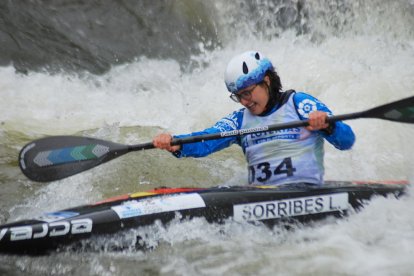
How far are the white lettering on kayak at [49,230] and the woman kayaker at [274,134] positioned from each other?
32.7 inches

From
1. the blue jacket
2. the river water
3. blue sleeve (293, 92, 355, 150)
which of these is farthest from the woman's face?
the river water

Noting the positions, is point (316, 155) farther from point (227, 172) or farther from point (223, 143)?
point (227, 172)

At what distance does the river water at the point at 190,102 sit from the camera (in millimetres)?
3920

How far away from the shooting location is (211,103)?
7836mm

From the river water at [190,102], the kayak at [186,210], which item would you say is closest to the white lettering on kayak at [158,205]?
the kayak at [186,210]

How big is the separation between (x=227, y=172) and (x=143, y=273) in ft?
7.77

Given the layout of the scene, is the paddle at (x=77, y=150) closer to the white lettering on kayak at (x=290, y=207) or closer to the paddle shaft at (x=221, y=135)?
the paddle shaft at (x=221, y=135)

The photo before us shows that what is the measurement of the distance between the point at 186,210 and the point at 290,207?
66 centimetres

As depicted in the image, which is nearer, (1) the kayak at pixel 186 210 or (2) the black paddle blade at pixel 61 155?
(1) the kayak at pixel 186 210

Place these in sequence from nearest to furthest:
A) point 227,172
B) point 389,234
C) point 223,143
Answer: point 389,234 < point 223,143 < point 227,172

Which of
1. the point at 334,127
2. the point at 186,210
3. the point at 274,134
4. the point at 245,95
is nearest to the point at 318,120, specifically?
the point at 334,127

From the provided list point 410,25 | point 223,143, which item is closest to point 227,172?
point 223,143

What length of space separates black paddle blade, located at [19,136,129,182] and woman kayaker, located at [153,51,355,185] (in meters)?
0.48

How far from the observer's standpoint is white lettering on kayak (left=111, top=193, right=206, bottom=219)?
4.02 m
